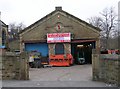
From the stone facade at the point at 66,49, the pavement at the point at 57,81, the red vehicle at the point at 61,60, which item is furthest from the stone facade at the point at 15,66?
the stone facade at the point at 66,49

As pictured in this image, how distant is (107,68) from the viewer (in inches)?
683

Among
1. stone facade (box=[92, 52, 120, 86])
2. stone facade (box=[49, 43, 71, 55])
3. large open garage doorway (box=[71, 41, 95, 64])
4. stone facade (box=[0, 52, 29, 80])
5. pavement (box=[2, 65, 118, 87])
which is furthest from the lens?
large open garage doorway (box=[71, 41, 95, 64])

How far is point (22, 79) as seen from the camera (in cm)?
1864

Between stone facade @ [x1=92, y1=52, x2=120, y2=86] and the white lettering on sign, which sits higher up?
the white lettering on sign

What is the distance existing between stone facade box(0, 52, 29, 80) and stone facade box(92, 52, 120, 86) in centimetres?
439

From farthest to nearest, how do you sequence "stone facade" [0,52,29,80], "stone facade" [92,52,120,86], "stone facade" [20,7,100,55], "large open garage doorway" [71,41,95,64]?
"large open garage doorway" [71,41,95,64]
"stone facade" [20,7,100,55]
"stone facade" [0,52,29,80]
"stone facade" [92,52,120,86]

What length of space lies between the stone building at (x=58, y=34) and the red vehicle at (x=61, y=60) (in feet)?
9.20

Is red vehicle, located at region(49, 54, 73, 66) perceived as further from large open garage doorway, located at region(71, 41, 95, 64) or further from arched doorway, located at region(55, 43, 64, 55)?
large open garage doorway, located at region(71, 41, 95, 64)

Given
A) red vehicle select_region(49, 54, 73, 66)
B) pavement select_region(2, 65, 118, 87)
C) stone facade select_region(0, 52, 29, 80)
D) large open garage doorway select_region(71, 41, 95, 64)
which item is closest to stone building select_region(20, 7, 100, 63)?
large open garage doorway select_region(71, 41, 95, 64)

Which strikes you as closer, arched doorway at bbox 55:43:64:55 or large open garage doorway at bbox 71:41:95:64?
arched doorway at bbox 55:43:64:55

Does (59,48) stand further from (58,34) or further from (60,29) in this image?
(60,29)

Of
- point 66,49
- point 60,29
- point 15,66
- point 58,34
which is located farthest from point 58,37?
point 15,66

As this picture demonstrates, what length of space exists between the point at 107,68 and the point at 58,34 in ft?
79.6

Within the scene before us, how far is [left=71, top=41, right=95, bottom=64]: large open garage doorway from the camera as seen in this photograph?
42469 mm
